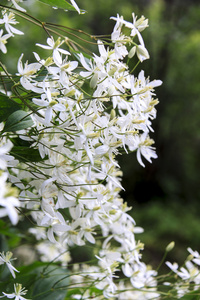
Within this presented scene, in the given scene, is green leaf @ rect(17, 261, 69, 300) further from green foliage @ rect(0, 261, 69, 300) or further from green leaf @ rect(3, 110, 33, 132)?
green leaf @ rect(3, 110, 33, 132)

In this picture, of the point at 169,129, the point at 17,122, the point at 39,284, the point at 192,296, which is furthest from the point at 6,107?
the point at 169,129

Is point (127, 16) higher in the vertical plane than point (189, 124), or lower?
higher

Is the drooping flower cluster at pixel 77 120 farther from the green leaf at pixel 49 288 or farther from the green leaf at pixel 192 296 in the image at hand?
the green leaf at pixel 192 296

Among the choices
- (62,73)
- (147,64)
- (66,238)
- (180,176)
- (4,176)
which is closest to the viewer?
(4,176)

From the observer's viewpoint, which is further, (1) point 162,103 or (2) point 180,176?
(2) point 180,176

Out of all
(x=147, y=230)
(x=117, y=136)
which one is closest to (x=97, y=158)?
(x=117, y=136)

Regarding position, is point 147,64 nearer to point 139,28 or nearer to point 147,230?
point 147,230
